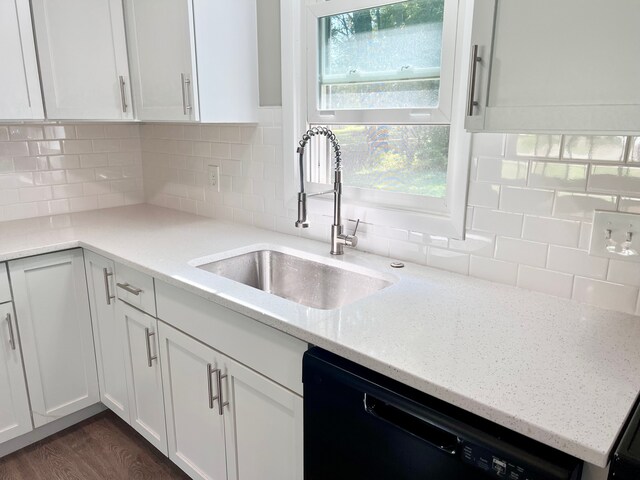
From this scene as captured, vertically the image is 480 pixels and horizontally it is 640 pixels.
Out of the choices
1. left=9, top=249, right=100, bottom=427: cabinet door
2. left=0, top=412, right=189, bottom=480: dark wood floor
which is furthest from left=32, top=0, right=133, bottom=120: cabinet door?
left=0, top=412, right=189, bottom=480: dark wood floor

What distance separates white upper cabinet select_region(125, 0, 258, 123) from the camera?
1797 mm

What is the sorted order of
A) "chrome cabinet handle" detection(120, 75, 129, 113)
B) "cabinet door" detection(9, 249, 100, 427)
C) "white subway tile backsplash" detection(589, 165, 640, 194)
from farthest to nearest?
"chrome cabinet handle" detection(120, 75, 129, 113) → "cabinet door" detection(9, 249, 100, 427) → "white subway tile backsplash" detection(589, 165, 640, 194)

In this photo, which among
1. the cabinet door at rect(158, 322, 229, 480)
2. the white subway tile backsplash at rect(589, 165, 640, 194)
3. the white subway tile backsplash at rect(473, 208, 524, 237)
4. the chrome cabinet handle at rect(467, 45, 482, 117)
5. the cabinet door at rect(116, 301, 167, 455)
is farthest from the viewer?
the cabinet door at rect(116, 301, 167, 455)

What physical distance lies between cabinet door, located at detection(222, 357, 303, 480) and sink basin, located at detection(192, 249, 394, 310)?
0.44m

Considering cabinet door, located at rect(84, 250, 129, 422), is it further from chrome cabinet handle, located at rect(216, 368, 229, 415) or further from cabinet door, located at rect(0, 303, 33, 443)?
chrome cabinet handle, located at rect(216, 368, 229, 415)

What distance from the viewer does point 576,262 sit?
128 centimetres

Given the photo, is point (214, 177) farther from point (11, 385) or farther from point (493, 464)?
point (493, 464)

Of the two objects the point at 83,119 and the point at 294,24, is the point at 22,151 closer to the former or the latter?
the point at 83,119

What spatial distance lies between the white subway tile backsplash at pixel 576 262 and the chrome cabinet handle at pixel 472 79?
0.54 metres

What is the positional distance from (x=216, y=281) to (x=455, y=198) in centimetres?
81

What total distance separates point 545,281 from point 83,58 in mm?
2058

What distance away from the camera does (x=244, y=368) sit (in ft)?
4.45

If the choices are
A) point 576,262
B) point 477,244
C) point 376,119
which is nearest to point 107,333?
point 376,119

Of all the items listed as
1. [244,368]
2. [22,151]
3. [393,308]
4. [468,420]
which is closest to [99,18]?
[22,151]
